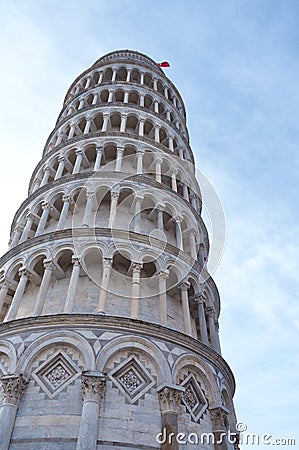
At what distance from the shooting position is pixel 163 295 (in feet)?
45.8

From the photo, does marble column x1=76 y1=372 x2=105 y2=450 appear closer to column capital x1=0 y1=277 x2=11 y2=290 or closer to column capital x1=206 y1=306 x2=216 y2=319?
column capital x1=0 y1=277 x2=11 y2=290

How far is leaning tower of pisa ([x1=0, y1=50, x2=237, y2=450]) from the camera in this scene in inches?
411

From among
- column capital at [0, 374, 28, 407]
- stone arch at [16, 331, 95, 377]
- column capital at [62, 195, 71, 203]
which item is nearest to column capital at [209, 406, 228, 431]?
stone arch at [16, 331, 95, 377]

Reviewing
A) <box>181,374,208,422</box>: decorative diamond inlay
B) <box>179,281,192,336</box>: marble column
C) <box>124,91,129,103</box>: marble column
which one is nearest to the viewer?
<box>181,374,208,422</box>: decorative diamond inlay

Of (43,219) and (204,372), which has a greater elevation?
(43,219)

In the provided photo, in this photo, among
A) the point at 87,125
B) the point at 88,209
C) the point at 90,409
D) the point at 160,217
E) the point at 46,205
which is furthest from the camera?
the point at 87,125

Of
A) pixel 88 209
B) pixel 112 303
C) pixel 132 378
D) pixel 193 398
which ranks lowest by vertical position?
pixel 193 398

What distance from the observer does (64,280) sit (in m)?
15.0

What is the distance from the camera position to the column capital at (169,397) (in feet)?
35.4

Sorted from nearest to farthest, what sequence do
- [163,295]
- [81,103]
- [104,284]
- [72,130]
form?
[104,284] < [163,295] < [72,130] < [81,103]

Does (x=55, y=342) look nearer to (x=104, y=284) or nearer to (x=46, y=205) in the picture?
(x=104, y=284)

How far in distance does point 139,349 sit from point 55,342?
2.40 m

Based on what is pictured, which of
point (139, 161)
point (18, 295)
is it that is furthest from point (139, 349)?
point (139, 161)

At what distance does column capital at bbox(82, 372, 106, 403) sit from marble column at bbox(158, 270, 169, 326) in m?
2.97
